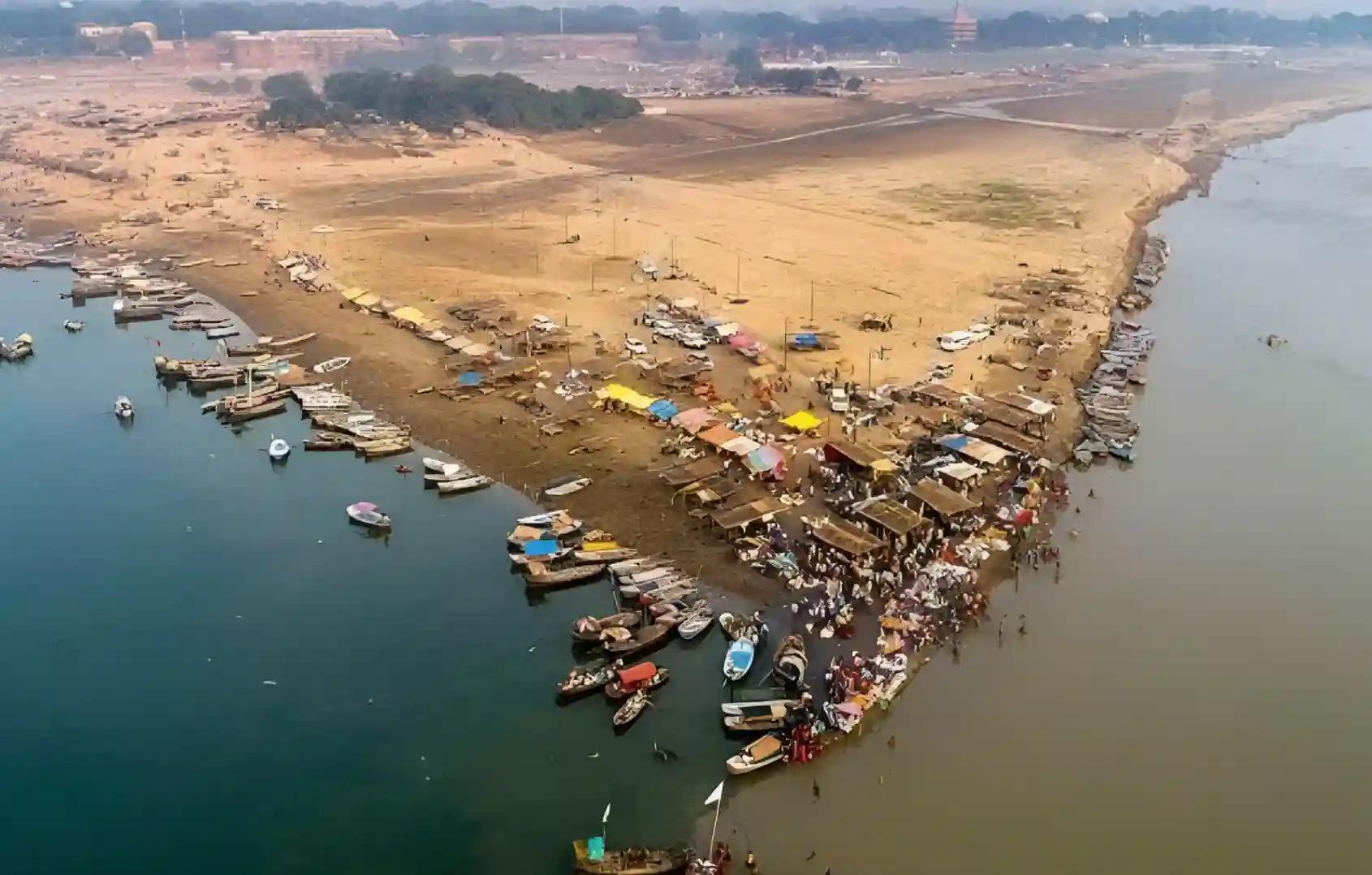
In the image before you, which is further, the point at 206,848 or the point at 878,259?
the point at 878,259

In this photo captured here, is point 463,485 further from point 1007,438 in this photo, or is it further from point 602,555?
point 1007,438

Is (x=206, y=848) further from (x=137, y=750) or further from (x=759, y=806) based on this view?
(x=759, y=806)

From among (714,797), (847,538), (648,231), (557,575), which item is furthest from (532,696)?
(648,231)

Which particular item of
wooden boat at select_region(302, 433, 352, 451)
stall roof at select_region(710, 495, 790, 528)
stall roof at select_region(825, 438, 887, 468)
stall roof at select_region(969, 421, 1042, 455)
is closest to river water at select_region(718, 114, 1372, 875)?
stall roof at select_region(969, 421, 1042, 455)

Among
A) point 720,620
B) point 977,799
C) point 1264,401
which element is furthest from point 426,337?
point 1264,401

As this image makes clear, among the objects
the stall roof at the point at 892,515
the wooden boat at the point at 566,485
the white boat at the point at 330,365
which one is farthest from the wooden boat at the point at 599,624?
the white boat at the point at 330,365

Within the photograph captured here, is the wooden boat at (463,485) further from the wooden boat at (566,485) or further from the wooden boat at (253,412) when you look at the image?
the wooden boat at (253,412)

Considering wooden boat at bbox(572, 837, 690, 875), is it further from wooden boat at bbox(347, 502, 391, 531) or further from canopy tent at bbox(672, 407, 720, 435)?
canopy tent at bbox(672, 407, 720, 435)
